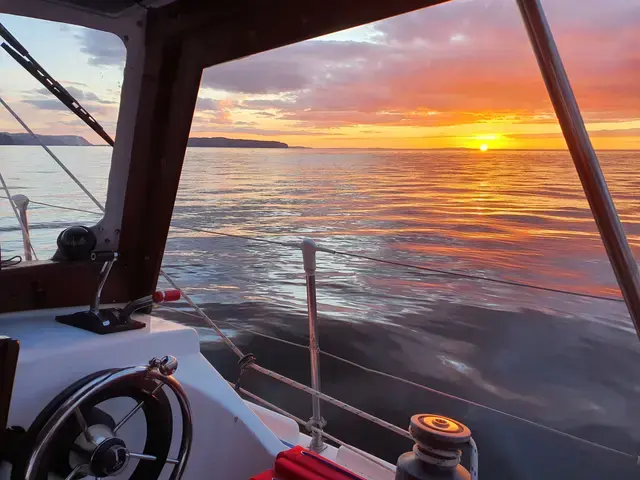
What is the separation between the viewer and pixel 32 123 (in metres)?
1.65

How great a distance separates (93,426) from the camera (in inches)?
45.2

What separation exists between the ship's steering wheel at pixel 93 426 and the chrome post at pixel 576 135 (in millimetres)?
932

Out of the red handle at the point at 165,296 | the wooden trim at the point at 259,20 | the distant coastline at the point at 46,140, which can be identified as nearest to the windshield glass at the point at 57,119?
the distant coastline at the point at 46,140

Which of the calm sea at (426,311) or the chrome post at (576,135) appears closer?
the chrome post at (576,135)

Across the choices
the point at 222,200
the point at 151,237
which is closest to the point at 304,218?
the point at 222,200

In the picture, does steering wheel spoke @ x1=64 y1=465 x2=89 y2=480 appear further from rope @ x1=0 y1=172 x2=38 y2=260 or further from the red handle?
rope @ x1=0 y1=172 x2=38 y2=260

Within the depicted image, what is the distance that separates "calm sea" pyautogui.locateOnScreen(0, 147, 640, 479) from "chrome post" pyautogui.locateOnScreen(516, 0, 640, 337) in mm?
53

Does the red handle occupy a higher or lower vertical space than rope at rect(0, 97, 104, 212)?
lower

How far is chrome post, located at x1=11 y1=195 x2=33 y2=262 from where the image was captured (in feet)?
5.80

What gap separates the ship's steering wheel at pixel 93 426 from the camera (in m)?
1.04

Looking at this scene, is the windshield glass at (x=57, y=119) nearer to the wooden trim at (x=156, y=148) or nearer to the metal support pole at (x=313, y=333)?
the wooden trim at (x=156, y=148)

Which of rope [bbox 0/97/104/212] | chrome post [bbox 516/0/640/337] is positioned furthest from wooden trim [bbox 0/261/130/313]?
chrome post [bbox 516/0/640/337]

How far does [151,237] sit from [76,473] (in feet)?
2.82

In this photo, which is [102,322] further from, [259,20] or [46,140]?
[259,20]
